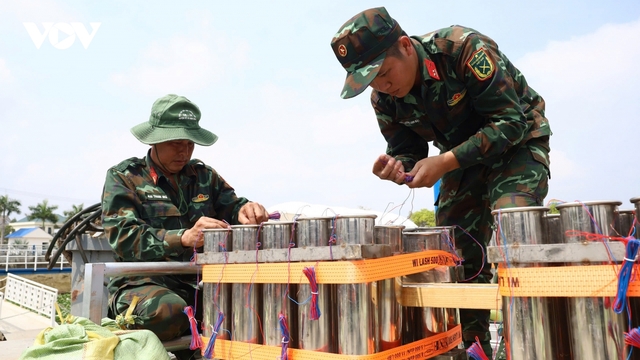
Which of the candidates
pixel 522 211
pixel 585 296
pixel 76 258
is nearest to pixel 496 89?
pixel 522 211

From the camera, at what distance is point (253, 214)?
3217 millimetres

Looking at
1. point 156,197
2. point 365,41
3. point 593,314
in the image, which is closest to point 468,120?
point 365,41

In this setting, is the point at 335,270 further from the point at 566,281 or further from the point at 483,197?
the point at 483,197

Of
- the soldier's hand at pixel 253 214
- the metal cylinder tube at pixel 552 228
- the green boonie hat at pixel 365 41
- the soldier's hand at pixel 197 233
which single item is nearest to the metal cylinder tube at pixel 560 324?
the metal cylinder tube at pixel 552 228

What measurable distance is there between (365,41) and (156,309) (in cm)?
183

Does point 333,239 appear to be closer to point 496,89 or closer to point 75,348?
point 75,348

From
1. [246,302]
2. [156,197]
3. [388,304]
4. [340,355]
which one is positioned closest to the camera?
[340,355]

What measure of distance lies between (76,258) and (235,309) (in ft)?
8.50

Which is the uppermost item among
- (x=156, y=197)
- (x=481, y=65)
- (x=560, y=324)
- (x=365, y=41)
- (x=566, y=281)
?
(x=365, y=41)

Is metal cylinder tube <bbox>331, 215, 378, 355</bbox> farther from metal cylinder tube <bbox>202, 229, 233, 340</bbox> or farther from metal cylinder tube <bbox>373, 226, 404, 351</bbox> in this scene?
metal cylinder tube <bbox>202, 229, 233, 340</bbox>

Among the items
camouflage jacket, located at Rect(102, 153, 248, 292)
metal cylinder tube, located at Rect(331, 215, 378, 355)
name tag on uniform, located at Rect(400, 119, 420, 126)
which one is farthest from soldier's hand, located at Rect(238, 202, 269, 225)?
metal cylinder tube, located at Rect(331, 215, 378, 355)

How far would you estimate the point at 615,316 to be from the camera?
1.38 metres

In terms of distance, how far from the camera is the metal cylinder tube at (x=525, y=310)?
1.49 metres

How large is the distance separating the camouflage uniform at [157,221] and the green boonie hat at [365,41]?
1355 millimetres
